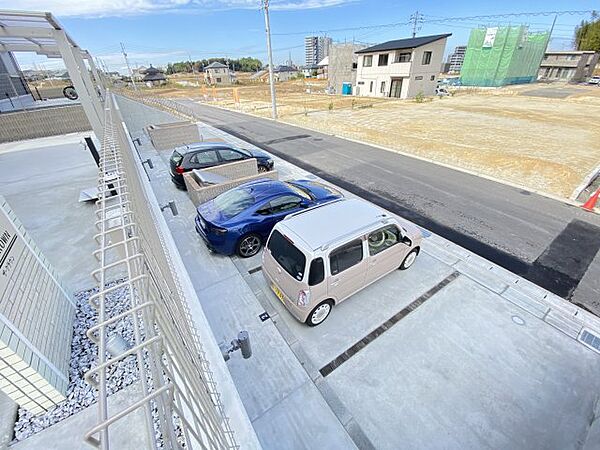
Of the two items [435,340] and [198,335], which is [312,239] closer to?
[198,335]

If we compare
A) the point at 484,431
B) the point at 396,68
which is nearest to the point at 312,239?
the point at 484,431

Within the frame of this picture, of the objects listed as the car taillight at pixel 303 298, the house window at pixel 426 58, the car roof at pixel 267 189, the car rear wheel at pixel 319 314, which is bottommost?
the car rear wheel at pixel 319 314

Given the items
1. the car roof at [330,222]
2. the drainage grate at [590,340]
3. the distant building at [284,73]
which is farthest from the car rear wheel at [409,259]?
the distant building at [284,73]

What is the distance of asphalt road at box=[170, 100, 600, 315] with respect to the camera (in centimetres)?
561

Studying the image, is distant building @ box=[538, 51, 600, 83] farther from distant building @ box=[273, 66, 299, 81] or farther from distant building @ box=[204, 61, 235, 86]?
distant building @ box=[204, 61, 235, 86]

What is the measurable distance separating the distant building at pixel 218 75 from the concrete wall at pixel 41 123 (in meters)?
55.8

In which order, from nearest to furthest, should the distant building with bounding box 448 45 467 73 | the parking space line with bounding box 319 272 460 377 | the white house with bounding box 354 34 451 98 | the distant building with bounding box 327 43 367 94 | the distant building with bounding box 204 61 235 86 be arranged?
the parking space line with bounding box 319 272 460 377, the white house with bounding box 354 34 451 98, the distant building with bounding box 327 43 367 94, the distant building with bounding box 204 61 235 86, the distant building with bounding box 448 45 467 73

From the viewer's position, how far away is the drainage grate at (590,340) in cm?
404

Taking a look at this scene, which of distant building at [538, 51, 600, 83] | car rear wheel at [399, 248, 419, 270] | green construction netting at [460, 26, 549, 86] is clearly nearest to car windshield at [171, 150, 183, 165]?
car rear wheel at [399, 248, 419, 270]

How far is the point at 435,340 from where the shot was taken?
413 centimetres

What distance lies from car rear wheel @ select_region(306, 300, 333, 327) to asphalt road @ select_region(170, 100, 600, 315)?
4.10 metres

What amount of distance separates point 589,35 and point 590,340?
90330 millimetres

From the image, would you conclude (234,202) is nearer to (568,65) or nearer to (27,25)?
(27,25)

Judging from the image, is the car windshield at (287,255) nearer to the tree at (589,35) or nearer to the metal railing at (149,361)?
the metal railing at (149,361)
